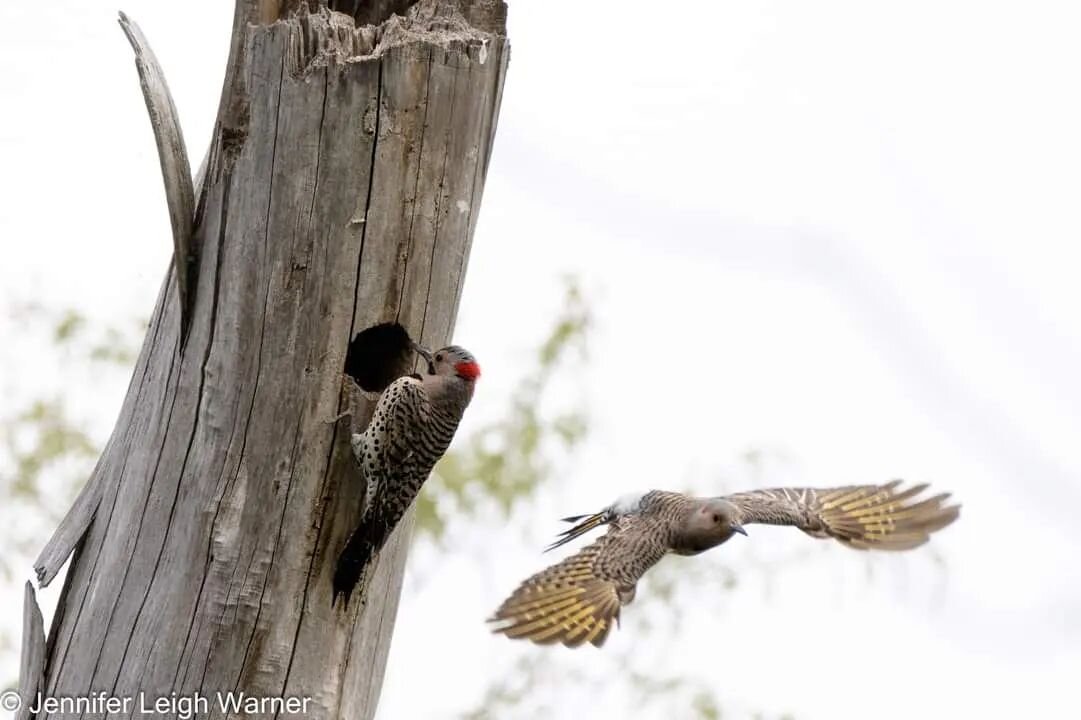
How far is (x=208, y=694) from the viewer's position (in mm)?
3631

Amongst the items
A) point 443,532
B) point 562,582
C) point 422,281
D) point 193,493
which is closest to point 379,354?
point 422,281

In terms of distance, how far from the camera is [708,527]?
4848 millimetres

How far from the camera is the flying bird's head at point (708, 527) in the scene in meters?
4.85

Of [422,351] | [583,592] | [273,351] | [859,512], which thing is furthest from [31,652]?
[859,512]

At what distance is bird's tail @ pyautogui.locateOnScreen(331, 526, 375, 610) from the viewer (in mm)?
3787

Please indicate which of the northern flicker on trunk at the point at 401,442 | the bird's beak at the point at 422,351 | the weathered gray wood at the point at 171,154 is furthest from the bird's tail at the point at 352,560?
the weathered gray wood at the point at 171,154

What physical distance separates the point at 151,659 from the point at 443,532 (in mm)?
3365

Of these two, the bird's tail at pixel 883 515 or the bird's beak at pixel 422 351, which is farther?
the bird's tail at pixel 883 515

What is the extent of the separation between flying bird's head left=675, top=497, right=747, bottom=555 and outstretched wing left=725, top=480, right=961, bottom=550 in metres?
0.22

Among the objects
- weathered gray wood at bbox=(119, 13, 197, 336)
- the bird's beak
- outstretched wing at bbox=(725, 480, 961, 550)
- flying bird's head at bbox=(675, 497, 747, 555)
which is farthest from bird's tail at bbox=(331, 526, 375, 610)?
outstretched wing at bbox=(725, 480, 961, 550)

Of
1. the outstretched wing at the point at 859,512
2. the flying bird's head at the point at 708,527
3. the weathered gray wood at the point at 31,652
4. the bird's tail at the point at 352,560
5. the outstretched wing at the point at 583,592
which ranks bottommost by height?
the weathered gray wood at the point at 31,652

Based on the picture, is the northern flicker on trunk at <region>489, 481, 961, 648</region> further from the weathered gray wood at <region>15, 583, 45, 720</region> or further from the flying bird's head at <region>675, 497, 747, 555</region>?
the weathered gray wood at <region>15, 583, 45, 720</region>

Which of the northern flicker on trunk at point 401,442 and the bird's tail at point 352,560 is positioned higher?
the northern flicker on trunk at point 401,442

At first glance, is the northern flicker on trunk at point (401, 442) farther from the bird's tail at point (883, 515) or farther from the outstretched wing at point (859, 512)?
the bird's tail at point (883, 515)
